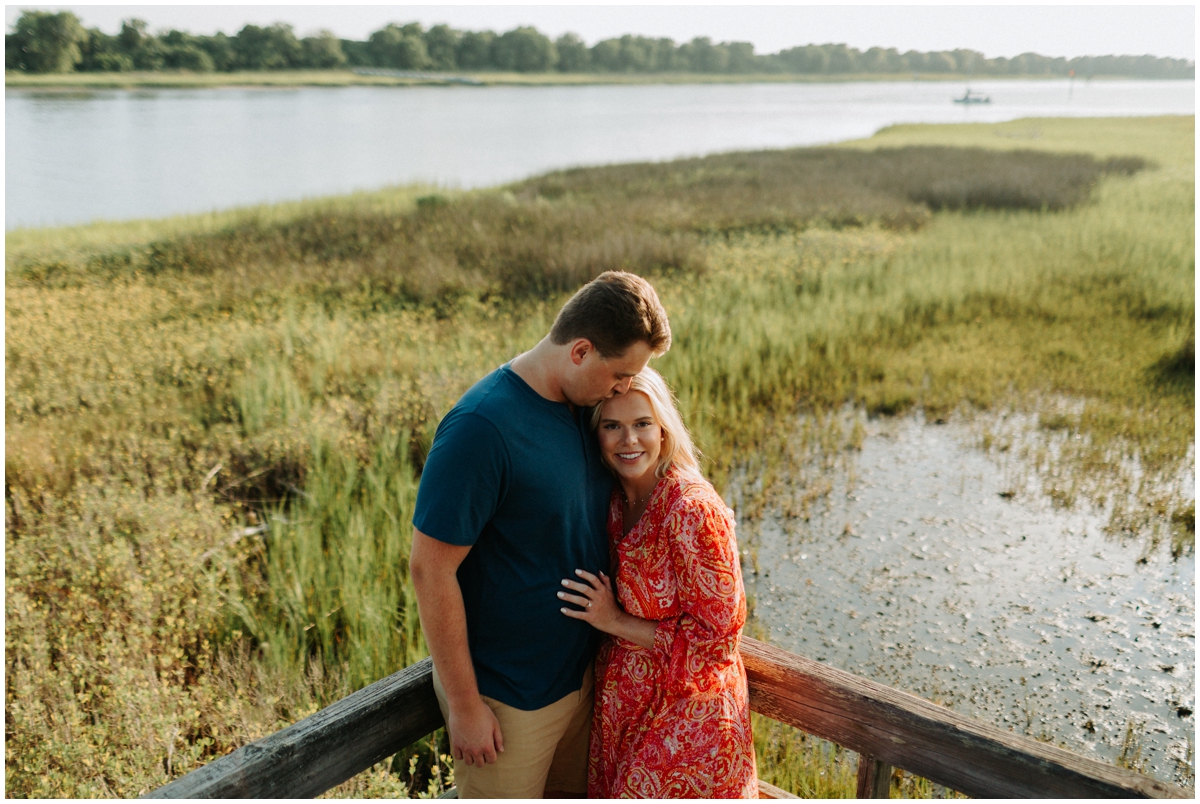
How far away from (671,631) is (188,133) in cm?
7857

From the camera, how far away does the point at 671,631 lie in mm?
2283

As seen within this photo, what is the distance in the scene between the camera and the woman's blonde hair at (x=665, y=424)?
2342mm

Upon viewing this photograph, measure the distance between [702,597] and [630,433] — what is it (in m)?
0.53

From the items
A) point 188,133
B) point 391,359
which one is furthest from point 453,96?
point 391,359

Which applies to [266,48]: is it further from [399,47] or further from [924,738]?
[924,738]

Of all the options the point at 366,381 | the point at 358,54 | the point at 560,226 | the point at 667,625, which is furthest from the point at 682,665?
the point at 358,54

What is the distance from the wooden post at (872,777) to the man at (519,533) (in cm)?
89

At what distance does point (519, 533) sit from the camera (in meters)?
2.17

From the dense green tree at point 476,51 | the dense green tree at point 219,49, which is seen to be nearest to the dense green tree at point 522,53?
the dense green tree at point 476,51

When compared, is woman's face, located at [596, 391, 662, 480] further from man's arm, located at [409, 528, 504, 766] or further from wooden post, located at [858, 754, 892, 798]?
wooden post, located at [858, 754, 892, 798]

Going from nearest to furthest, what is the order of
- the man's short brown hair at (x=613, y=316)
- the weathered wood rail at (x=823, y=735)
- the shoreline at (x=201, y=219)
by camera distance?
the weathered wood rail at (x=823, y=735) < the man's short brown hair at (x=613, y=316) < the shoreline at (x=201, y=219)

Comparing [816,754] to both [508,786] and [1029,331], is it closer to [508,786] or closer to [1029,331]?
[508,786]

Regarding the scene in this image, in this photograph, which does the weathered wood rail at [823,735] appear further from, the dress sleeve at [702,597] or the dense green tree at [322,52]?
the dense green tree at [322,52]

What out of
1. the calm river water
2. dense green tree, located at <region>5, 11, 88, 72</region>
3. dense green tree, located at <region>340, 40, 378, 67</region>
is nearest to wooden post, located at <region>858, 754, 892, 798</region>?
the calm river water
